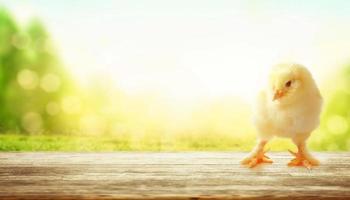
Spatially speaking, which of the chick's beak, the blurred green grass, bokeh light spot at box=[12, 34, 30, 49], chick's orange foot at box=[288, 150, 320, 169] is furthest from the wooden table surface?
bokeh light spot at box=[12, 34, 30, 49]

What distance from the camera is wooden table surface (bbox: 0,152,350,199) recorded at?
1.12 metres

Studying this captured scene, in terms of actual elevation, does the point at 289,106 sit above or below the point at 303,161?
above

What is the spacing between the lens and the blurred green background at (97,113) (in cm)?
184

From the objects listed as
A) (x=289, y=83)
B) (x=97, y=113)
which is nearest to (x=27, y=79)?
(x=97, y=113)

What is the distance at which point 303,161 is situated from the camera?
1.44m

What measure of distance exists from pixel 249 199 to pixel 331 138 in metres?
0.96

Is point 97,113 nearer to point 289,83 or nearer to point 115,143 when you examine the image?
point 115,143

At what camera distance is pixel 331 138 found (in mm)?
1957

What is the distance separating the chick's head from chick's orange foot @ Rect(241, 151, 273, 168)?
0.17 metres

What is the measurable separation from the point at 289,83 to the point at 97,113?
2.50 ft

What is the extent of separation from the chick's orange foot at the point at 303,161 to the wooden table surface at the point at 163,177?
24 mm

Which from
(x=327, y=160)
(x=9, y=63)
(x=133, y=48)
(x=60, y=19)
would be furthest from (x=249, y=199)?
(x=9, y=63)

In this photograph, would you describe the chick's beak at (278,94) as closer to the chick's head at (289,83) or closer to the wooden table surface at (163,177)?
the chick's head at (289,83)

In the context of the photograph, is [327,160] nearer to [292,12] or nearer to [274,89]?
[274,89]
